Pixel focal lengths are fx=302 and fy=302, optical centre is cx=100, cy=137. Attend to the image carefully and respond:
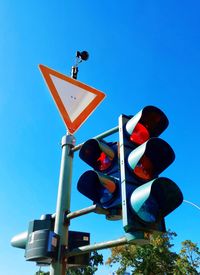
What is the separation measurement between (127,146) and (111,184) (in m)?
0.43

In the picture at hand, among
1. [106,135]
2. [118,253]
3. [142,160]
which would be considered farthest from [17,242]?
[118,253]

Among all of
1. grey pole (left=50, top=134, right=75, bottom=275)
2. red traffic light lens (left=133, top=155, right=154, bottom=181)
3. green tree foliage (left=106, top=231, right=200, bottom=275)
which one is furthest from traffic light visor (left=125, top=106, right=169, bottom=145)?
green tree foliage (left=106, top=231, right=200, bottom=275)

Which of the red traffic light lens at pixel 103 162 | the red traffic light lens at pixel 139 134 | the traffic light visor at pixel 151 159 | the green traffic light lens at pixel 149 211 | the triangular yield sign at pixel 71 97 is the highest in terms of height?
the triangular yield sign at pixel 71 97

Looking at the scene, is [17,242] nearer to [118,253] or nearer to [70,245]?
[70,245]

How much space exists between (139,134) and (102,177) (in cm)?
66

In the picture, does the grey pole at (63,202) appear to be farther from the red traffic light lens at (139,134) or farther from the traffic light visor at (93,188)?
the red traffic light lens at (139,134)

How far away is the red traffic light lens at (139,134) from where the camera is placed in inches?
123

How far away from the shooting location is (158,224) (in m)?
2.63

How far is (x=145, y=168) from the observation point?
114 inches

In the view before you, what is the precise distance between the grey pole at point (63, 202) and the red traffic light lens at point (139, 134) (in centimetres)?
99

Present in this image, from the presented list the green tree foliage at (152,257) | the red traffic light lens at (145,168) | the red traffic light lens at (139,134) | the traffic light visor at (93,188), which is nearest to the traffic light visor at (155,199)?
the red traffic light lens at (145,168)

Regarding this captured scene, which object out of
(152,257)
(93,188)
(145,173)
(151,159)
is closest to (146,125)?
(151,159)

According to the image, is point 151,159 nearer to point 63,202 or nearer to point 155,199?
point 155,199

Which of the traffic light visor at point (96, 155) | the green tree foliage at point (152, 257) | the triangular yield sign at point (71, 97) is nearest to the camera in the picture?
the traffic light visor at point (96, 155)
